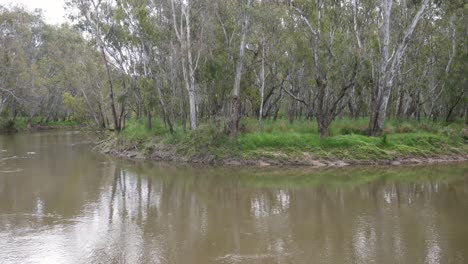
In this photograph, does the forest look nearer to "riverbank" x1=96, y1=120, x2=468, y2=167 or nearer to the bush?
"riverbank" x1=96, y1=120, x2=468, y2=167

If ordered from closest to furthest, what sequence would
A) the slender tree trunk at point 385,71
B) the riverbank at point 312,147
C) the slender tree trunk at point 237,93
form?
the riverbank at point 312,147 < the slender tree trunk at point 385,71 < the slender tree trunk at point 237,93

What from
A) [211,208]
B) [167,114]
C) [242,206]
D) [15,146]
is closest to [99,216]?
[211,208]

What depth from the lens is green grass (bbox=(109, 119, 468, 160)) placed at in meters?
24.0

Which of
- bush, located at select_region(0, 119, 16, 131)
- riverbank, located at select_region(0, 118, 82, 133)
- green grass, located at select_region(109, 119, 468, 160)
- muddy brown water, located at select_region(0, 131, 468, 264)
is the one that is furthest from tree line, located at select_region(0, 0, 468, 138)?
riverbank, located at select_region(0, 118, 82, 133)

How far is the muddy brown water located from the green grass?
1.66 m

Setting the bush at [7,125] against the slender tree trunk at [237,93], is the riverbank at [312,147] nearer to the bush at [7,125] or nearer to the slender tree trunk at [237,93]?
the slender tree trunk at [237,93]

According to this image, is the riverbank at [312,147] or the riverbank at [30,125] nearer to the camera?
the riverbank at [312,147]

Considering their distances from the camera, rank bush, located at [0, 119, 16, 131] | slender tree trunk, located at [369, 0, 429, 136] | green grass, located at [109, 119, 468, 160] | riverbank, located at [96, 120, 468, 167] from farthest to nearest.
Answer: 1. bush, located at [0, 119, 16, 131]
2. slender tree trunk, located at [369, 0, 429, 136]
3. green grass, located at [109, 119, 468, 160]
4. riverbank, located at [96, 120, 468, 167]

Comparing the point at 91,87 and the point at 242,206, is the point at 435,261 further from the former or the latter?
the point at 91,87

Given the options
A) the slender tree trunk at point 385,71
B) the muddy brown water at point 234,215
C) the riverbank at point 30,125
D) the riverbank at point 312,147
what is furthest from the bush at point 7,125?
the slender tree trunk at point 385,71

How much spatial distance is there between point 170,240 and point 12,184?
36.3ft

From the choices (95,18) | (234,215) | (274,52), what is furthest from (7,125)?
(234,215)

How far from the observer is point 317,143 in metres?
24.4

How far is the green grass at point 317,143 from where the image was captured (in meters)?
24.0
